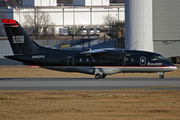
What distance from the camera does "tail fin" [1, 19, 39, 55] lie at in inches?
1238

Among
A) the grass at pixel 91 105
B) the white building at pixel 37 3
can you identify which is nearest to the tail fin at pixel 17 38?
the grass at pixel 91 105

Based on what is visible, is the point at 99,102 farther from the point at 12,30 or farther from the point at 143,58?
the point at 12,30

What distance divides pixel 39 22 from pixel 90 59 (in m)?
61.5

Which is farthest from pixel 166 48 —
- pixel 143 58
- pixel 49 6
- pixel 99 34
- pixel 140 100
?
pixel 49 6

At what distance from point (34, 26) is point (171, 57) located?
50.5 meters

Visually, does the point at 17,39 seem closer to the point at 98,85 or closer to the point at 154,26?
the point at 98,85

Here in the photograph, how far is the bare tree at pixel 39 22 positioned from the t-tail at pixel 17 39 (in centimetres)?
4936

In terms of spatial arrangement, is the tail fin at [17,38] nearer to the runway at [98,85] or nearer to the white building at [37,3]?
the runway at [98,85]

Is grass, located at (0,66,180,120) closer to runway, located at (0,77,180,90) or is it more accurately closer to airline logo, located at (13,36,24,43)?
runway, located at (0,77,180,90)

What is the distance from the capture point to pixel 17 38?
3166 centimetres

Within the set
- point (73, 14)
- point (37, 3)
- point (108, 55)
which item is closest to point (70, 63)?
point (108, 55)

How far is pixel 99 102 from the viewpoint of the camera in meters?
18.2

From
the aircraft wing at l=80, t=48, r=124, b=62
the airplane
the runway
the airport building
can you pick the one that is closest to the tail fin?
the airplane

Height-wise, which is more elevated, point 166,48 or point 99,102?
point 166,48
